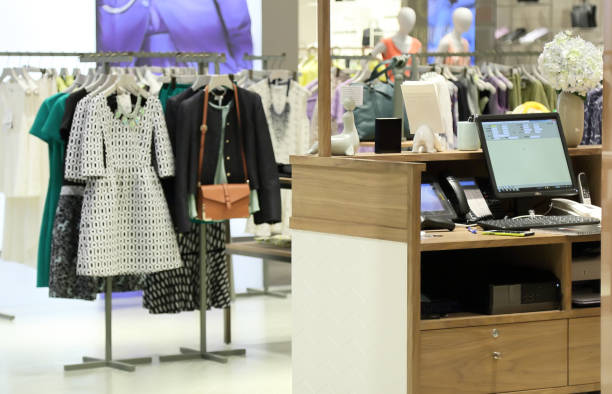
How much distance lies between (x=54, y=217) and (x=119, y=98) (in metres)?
0.78

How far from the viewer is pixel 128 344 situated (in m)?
6.98

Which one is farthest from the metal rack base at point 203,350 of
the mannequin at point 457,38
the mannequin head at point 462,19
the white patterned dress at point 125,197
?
the mannequin head at point 462,19

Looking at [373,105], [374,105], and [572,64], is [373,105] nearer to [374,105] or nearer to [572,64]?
[374,105]

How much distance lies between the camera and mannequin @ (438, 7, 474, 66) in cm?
922

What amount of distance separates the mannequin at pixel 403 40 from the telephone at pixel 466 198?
4.32 meters

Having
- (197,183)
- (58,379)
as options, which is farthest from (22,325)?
(197,183)

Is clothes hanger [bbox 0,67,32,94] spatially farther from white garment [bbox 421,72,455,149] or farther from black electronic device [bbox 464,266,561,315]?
black electronic device [bbox 464,266,561,315]

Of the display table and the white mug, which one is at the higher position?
the white mug

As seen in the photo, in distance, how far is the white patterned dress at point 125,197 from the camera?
5.96 metres

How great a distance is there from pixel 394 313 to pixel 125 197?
2438 millimetres

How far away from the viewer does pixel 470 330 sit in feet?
13.8

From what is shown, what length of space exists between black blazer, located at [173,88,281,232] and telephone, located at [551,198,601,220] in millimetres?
1977

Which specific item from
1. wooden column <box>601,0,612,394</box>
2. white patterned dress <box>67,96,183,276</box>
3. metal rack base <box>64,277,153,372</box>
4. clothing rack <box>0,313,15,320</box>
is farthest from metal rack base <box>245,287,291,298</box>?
wooden column <box>601,0,612,394</box>

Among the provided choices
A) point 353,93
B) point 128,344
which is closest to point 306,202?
point 353,93
